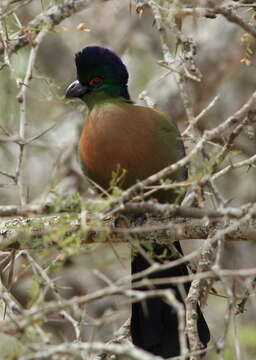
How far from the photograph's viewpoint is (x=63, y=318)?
3.15m

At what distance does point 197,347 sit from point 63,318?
0.58 m

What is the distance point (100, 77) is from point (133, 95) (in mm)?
3217

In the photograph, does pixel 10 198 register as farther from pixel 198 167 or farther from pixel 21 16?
pixel 198 167

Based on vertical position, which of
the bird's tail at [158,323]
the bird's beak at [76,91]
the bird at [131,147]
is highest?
the bird's beak at [76,91]

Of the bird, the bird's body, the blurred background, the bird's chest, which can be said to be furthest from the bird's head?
the blurred background

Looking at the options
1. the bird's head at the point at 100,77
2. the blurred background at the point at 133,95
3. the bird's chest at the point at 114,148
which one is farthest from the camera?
the blurred background at the point at 133,95

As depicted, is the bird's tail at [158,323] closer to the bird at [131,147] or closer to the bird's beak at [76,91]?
the bird at [131,147]

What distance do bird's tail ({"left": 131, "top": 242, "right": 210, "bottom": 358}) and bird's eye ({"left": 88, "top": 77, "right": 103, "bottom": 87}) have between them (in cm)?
110

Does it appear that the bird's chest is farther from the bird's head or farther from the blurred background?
the blurred background

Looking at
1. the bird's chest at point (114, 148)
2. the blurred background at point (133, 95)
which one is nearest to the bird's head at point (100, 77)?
the bird's chest at point (114, 148)

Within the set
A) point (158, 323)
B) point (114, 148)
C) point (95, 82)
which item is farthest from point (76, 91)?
point (158, 323)

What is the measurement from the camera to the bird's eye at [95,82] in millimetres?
4707

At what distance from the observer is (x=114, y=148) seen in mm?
4277

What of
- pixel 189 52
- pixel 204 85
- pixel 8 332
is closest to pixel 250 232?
pixel 189 52
